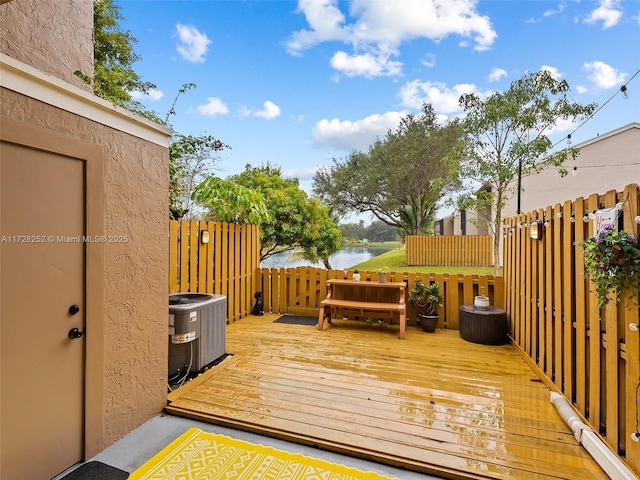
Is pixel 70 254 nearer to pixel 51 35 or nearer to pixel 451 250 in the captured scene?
pixel 51 35

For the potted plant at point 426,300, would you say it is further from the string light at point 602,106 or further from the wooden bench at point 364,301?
the string light at point 602,106

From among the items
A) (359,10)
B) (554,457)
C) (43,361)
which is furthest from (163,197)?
(359,10)

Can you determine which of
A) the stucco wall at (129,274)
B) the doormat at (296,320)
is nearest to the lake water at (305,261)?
the doormat at (296,320)

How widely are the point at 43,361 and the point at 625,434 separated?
3.53 metres

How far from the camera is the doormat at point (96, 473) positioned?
5.80ft

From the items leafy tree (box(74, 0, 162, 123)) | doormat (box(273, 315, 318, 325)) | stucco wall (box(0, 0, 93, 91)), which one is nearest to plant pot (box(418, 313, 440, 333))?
doormat (box(273, 315, 318, 325))

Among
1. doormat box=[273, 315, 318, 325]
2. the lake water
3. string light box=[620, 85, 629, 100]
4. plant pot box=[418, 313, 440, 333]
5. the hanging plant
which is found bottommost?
doormat box=[273, 315, 318, 325]

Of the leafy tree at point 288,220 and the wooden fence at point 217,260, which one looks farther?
the leafy tree at point 288,220

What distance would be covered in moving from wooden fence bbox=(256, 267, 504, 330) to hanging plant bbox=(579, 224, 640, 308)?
311 centimetres

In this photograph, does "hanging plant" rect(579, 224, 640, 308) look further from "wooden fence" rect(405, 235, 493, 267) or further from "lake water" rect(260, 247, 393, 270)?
"wooden fence" rect(405, 235, 493, 267)

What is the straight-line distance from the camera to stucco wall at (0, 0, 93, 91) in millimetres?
2004

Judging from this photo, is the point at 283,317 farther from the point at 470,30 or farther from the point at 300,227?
the point at 470,30

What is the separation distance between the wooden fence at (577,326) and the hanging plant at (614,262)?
0.10 m

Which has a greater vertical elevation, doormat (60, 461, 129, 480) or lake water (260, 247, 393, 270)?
lake water (260, 247, 393, 270)
